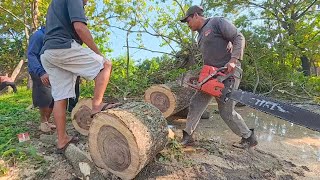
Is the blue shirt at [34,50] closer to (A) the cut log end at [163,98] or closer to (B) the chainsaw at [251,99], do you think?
(A) the cut log end at [163,98]

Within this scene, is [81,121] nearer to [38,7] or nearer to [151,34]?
[151,34]

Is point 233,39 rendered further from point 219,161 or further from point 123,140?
point 123,140

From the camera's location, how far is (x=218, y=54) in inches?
134

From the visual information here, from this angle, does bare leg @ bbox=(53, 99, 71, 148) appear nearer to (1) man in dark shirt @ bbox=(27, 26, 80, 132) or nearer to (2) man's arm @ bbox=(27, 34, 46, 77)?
(1) man in dark shirt @ bbox=(27, 26, 80, 132)

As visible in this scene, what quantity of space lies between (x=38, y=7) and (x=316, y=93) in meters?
9.47

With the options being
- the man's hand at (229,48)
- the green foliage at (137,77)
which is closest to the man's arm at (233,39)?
the man's hand at (229,48)

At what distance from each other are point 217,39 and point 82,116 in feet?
6.43

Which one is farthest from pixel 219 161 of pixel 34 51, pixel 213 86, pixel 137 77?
pixel 137 77

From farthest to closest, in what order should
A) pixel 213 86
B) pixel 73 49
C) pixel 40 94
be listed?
pixel 40 94 → pixel 213 86 → pixel 73 49

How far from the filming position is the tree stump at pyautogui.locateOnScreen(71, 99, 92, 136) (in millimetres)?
3703

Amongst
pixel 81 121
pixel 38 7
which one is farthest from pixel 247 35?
pixel 38 7

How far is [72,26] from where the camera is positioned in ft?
8.91

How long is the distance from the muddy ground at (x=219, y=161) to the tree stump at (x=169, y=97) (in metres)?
0.50

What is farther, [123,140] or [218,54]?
[218,54]
